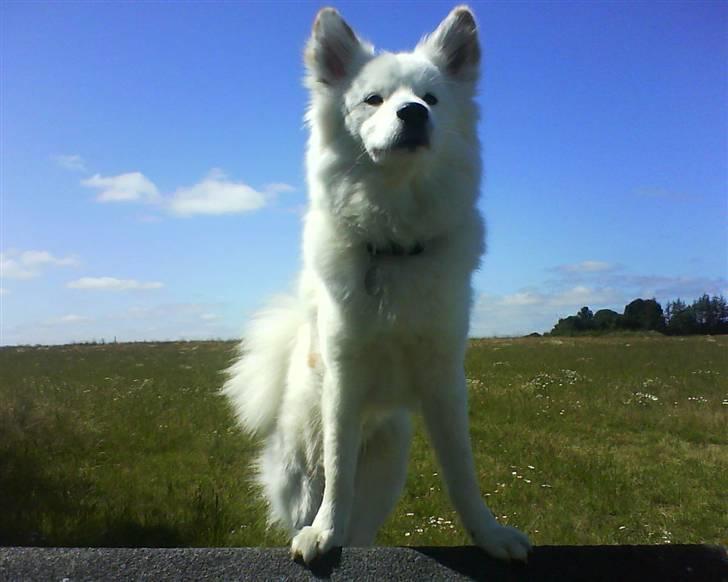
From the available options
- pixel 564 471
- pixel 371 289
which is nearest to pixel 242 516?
pixel 371 289

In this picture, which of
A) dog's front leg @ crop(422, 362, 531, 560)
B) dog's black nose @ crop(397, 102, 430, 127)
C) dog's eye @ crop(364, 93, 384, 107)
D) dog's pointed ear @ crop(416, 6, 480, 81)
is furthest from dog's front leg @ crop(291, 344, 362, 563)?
dog's pointed ear @ crop(416, 6, 480, 81)

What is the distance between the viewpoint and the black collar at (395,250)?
9.15 feet

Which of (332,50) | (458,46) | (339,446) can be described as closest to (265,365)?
(339,446)

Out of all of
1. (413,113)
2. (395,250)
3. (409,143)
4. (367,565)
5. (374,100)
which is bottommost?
(367,565)

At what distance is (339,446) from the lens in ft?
8.80

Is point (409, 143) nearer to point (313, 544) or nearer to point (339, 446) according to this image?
Result: point (339, 446)

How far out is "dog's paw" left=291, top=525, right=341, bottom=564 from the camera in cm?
255

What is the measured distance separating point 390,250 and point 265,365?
43.6 inches

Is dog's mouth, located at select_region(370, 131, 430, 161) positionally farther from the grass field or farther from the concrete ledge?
the grass field

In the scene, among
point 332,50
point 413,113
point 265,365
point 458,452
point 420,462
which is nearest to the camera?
point 413,113

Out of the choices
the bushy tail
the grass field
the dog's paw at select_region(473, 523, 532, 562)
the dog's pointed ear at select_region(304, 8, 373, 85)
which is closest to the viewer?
the dog's paw at select_region(473, 523, 532, 562)

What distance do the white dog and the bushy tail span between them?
34 cm

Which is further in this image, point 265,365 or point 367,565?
point 265,365

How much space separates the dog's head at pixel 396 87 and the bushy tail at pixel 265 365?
1.14 m
